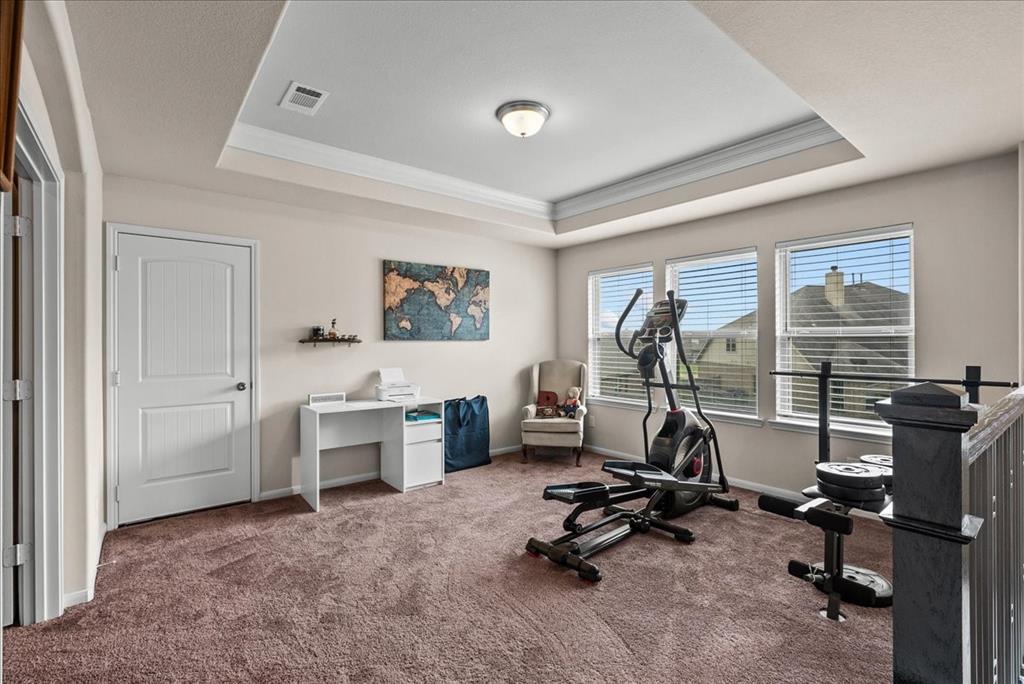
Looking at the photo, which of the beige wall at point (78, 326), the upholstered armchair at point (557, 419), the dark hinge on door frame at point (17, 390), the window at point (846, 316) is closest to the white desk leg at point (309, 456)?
the beige wall at point (78, 326)

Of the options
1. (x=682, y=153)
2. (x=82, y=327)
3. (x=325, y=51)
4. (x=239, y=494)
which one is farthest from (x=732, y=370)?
(x=82, y=327)

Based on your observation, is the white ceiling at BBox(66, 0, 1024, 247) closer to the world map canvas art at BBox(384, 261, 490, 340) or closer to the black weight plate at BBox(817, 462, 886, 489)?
the world map canvas art at BBox(384, 261, 490, 340)

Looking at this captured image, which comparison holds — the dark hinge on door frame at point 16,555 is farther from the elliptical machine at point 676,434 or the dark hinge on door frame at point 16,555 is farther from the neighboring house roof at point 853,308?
the neighboring house roof at point 853,308

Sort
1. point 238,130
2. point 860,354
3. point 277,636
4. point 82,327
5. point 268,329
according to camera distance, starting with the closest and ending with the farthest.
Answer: point 277,636
point 82,327
point 238,130
point 860,354
point 268,329

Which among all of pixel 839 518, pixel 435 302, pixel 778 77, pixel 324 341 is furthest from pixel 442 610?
pixel 435 302

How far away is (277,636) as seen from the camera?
2.21 meters

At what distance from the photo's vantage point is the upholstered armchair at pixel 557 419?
5066 mm

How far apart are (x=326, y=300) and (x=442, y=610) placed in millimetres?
2817

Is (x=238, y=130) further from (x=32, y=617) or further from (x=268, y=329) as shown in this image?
(x=32, y=617)

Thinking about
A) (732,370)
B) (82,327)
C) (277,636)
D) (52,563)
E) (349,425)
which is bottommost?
(277,636)

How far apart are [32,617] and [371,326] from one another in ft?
9.30

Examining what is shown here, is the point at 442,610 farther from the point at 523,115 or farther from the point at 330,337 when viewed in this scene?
the point at 523,115

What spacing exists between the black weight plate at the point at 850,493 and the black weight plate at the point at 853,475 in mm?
16

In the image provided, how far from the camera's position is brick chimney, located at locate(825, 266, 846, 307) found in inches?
148
